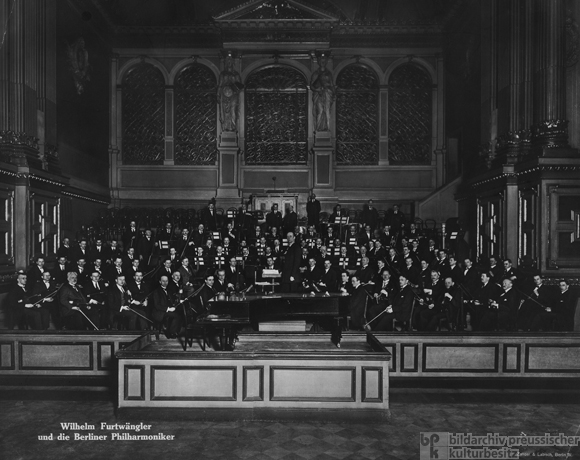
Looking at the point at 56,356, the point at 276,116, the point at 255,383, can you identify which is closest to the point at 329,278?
the point at 255,383

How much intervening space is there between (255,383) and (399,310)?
3.30m

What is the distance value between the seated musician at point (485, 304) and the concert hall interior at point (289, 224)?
0.04 metres

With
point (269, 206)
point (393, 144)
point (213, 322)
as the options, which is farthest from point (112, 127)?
point (213, 322)

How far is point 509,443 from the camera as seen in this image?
4.82 meters

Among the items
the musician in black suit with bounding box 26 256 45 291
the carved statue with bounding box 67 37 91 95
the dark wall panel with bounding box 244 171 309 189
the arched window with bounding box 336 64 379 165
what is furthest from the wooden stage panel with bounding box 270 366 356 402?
the arched window with bounding box 336 64 379 165

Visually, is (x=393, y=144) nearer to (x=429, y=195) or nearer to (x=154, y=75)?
(x=429, y=195)

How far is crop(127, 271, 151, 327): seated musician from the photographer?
8281 mm

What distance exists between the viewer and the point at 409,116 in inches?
680

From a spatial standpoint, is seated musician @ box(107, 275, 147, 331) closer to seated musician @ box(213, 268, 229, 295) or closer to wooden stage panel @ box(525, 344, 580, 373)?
seated musician @ box(213, 268, 229, 295)

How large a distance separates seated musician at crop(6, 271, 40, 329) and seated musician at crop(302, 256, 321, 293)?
4251mm

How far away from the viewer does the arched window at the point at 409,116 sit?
56.5 ft

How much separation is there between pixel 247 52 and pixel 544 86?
9362 millimetres

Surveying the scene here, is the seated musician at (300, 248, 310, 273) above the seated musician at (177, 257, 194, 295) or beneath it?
above

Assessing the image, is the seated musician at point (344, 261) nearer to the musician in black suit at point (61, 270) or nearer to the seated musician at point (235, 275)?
the seated musician at point (235, 275)
